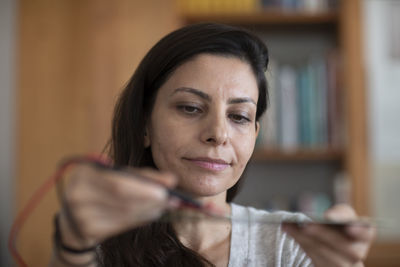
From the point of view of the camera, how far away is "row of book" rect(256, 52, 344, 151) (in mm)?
1881

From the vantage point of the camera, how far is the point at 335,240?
73cm

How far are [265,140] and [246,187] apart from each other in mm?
298

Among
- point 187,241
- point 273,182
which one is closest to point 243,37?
point 187,241

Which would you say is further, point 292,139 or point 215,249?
point 292,139

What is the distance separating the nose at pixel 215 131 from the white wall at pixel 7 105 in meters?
1.36

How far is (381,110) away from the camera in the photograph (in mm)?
1883

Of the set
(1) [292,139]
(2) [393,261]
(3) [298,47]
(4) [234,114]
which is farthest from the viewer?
(3) [298,47]

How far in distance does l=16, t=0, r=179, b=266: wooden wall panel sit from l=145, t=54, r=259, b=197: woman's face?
3.03 ft

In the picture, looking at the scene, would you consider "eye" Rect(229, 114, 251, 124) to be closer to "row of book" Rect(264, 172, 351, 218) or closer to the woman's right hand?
the woman's right hand

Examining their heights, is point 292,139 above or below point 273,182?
above

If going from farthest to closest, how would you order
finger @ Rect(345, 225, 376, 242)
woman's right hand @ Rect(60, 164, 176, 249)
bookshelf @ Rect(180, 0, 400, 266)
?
1. bookshelf @ Rect(180, 0, 400, 266)
2. finger @ Rect(345, 225, 376, 242)
3. woman's right hand @ Rect(60, 164, 176, 249)

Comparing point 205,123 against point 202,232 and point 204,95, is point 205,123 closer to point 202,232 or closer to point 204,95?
point 204,95

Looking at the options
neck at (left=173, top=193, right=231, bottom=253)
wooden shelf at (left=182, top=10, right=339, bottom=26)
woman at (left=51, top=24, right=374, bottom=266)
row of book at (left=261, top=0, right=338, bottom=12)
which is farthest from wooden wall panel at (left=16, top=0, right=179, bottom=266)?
neck at (left=173, top=193, right=231, bottom=253)

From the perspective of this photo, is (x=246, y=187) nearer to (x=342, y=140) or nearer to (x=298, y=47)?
(x=342, y=140)
